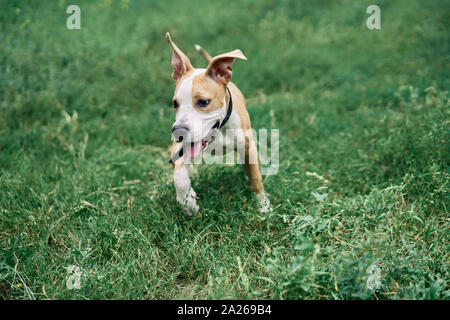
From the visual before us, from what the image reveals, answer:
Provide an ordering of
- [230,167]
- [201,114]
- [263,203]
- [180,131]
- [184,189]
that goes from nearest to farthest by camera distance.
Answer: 1. [180,131]
2. [201,114]
3. [184,189]
4. [263,203]
5. [230,167]

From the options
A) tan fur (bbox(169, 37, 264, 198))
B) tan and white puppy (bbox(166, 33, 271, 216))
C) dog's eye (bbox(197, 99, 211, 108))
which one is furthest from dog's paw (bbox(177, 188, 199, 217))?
dog's eye (bbox(197, 99, 211, 108))

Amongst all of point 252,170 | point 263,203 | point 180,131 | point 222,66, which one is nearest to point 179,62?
point 222,66

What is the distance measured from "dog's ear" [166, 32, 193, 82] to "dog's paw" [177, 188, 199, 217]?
0.98 metres

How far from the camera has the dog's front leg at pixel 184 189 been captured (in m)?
3.27

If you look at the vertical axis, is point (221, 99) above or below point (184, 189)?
above

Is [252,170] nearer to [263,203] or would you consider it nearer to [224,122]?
[263,203]

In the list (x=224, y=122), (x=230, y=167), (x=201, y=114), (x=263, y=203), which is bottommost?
(x=263, y=203)

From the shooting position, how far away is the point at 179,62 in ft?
10.8

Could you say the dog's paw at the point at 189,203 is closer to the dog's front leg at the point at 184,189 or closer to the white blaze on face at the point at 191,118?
the dog's front leg at the point at 184,189

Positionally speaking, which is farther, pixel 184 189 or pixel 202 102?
pixel 184 189

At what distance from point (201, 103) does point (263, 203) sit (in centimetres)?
106

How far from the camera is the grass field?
2754 mm
